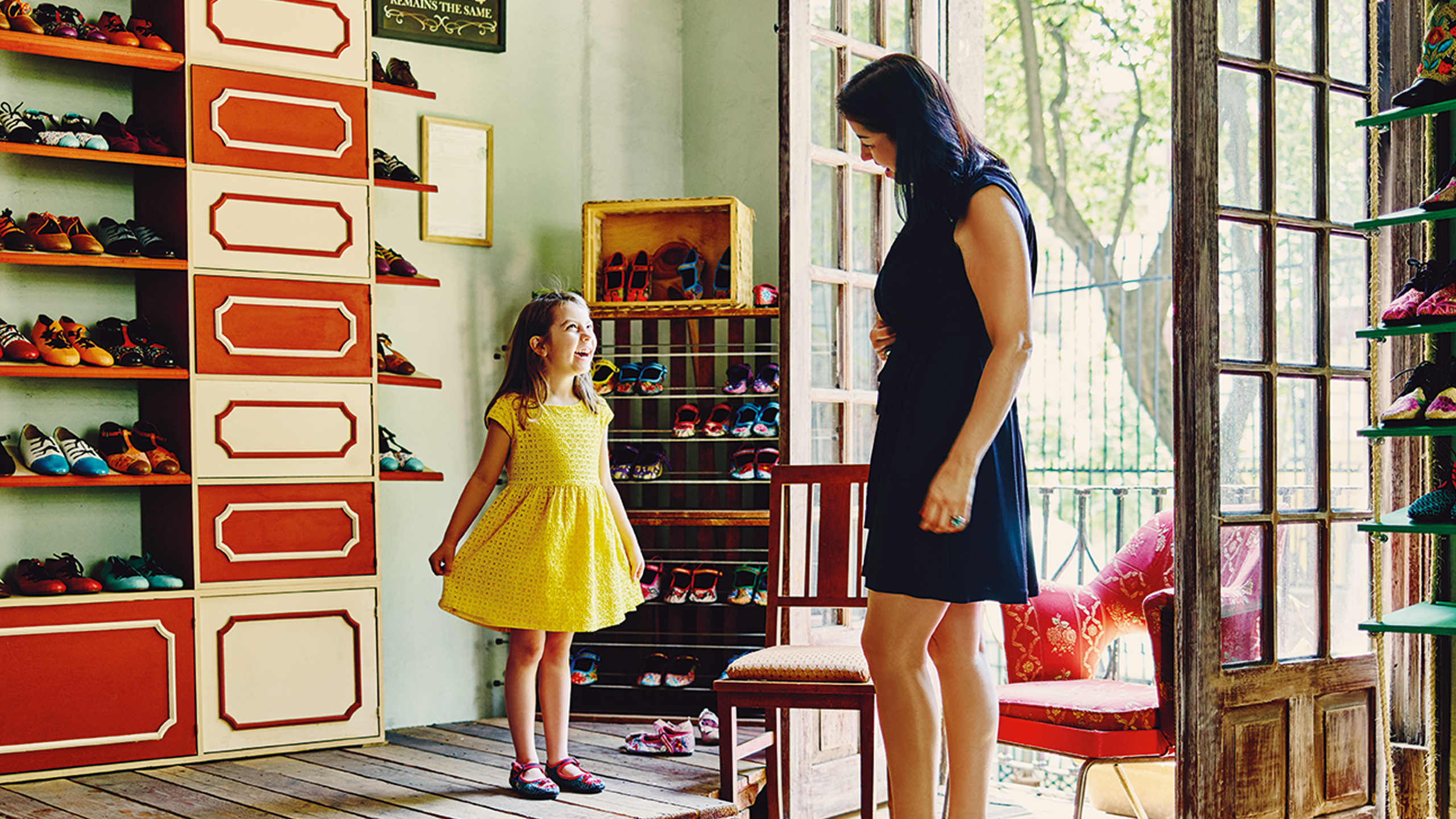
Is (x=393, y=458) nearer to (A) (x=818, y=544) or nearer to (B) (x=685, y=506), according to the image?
(B) (x=685, y=506)

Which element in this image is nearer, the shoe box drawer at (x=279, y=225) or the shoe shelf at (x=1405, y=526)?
the shoe shelf at (x=1405, y=526)

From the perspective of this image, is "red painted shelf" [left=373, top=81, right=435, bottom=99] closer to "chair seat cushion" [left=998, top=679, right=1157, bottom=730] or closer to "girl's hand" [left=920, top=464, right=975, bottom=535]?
"chair seat cushion" [left=998, top=679, right=1157, bottom=730]

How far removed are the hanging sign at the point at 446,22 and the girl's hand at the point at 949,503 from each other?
3.02 meters

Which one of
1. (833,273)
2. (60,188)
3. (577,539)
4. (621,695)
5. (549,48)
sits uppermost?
(549,48)

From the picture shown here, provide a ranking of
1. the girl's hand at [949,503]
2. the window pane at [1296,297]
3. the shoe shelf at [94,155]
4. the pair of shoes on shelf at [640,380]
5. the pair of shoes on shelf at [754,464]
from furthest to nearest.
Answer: the pair of shoes on shelf at [640,380] < the pair of shoes on shelf at [754,464] < the shoe shelf at [94,155] < the window pane at [1296,297] < the girl's hand at [949,503]

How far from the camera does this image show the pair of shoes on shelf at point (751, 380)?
12.7ft

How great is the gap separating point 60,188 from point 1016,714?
120 inches

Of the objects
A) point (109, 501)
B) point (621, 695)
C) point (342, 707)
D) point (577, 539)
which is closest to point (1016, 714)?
point (577, 539)

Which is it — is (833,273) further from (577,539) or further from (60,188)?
(60,188)

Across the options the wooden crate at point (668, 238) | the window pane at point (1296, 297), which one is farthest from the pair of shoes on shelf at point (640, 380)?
the window pane at point (1296, 297)

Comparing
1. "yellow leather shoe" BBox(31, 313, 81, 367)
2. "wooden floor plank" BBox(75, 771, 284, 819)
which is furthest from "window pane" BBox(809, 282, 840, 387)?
"yellow leather shoe" BBox(31, 313, 81, 367)

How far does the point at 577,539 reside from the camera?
297 cm

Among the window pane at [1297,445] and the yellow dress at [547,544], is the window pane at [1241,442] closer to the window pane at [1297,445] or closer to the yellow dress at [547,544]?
the window pane at [1297,445]

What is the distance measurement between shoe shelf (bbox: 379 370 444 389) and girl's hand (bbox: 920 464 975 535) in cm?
226
